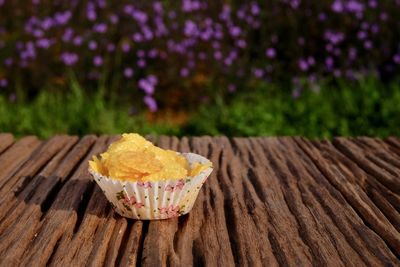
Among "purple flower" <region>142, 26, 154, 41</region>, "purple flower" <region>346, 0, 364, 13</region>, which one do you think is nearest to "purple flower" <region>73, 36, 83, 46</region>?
"purple flower" <region>142, 26, 154, 41</region>

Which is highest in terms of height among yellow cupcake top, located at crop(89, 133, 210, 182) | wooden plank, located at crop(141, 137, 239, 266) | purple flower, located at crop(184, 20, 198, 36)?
yellow cupcake top, located at crop(89, 133, 210, 182)

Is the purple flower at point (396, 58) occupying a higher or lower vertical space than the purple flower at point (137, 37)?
higher

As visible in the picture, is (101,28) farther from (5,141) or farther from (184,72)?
(5,141)

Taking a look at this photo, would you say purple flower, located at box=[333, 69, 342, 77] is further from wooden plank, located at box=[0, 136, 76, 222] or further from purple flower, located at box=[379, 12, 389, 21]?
wooden plank, located at box=[0, 136, 76, 222]

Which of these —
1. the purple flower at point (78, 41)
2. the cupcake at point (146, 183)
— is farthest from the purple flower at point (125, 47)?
the cupcake at point (146, 183)

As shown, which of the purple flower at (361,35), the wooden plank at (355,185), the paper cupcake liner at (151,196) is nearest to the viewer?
the paper cupcake liner at (151,196)

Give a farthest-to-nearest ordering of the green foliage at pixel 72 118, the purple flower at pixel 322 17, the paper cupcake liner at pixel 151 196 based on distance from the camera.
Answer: the purple flower at pixel 322 17 < the green foliage at pixel 72 118 < the paper cupcake liner at pixel 151 196

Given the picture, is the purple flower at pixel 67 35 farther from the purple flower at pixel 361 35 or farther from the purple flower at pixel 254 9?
the purple flower at pixel 361 35
